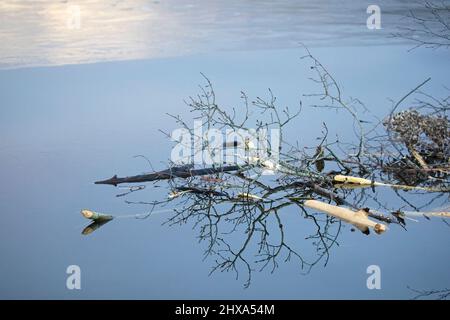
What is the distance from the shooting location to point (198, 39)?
16.5 feet

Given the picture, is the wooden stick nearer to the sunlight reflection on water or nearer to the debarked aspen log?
the debarked aspen log

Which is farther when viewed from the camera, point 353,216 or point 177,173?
point 177,173

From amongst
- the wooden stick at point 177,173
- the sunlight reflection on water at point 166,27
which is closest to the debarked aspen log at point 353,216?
the wooden stick at point 177,173

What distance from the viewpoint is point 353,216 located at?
11.2ft

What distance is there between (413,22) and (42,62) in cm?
239

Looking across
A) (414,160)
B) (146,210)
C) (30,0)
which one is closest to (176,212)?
(146,210)

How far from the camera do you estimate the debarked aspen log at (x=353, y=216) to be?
10.8 feet

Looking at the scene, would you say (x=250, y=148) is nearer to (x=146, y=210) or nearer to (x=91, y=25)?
(x=146, y=210)

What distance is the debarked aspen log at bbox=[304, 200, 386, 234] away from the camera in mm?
3278

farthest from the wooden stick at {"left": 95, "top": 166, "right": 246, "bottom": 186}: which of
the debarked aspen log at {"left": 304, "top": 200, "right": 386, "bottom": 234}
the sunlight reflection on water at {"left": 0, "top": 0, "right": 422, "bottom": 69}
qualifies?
the sunlight reflection on water at {"left": 0, "top": 0, "right": 422, "bottom": 69}

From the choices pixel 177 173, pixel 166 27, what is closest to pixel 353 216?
pixel 177 173

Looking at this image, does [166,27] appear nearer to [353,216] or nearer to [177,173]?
[177,173]
